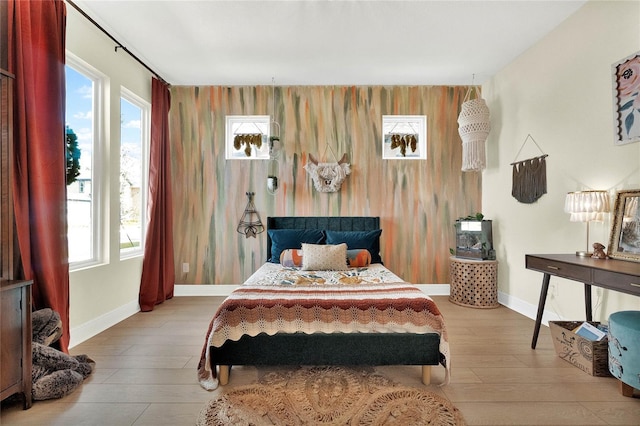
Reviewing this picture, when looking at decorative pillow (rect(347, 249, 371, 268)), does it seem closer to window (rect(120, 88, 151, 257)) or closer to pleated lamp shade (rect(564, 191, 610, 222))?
pleated lamp shade (rect(564, 191, 610, 222))

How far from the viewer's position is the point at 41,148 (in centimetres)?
234

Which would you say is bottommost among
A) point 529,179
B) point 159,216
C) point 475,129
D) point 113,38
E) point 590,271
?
point 590,271

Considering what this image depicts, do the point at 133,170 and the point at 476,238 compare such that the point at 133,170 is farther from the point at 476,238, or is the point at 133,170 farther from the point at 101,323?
the point at 476,238

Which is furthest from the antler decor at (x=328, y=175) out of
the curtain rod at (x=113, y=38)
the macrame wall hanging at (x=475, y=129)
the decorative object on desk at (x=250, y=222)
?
the curtain rod at (x=113, y=38)

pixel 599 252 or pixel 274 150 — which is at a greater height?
pixel 274 150

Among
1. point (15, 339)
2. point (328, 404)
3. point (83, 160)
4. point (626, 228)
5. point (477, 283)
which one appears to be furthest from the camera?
point (477, 283)

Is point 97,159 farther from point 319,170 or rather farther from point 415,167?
point 415,167

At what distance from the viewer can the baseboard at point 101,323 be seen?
284 cm

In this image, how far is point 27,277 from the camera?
2.16 meters

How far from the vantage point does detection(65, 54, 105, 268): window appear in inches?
116

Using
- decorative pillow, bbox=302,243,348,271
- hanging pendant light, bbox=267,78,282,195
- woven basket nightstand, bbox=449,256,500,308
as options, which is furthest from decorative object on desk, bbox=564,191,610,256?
hanging pendant light, bbox=267,78,282,195

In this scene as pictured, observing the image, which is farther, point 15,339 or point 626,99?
A: point 626,99

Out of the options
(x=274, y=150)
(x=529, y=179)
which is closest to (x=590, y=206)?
(x=529, y=179)

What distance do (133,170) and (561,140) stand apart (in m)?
4.53
